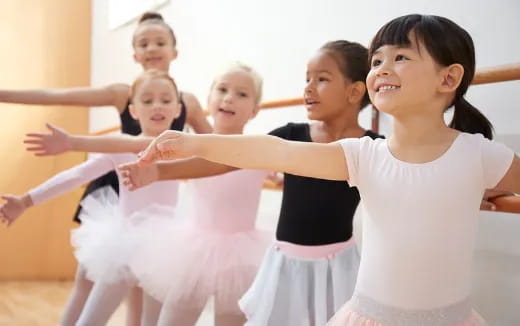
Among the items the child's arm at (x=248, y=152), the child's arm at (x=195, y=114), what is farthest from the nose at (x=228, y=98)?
the child's arm at (x=248, y=152)

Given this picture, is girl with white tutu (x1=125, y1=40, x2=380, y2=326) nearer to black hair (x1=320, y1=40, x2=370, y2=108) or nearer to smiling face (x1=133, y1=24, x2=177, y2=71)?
black hair (x1=320, y1=40, x2=370, y2=108)

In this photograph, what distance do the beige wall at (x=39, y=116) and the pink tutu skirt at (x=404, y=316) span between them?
3.34 metres

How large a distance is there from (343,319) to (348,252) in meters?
0.34

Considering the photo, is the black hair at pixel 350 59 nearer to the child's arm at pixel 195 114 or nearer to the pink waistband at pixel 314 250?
the pink waistband at pixel 314 250

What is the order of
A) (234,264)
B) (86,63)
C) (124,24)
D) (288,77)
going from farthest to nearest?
1. (86,63)
2. (124,24)
3. (288,77)
4. (234,264)

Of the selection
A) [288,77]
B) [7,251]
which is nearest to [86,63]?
[7,251]

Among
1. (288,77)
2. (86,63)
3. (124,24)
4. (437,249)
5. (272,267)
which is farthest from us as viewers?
(86,63)

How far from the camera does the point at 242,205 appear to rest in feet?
5.42

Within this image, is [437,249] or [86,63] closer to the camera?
[437,249]

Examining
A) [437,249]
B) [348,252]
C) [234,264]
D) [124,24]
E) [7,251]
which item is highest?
[124,24]

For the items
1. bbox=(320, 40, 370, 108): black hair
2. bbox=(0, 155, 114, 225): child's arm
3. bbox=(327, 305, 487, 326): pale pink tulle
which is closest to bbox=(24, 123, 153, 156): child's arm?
bbox=(0, 155, 114, 225): child's arm

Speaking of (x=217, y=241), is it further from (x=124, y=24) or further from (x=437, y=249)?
(x=124, y=24)

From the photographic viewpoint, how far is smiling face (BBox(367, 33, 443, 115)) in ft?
3.05

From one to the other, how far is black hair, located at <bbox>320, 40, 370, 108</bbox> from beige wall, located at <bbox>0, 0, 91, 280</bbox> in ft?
9.91
